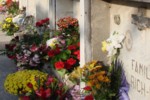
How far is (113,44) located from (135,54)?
414 mm

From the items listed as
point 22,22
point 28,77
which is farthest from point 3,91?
point 22,22

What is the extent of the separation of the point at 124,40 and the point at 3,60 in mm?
5618

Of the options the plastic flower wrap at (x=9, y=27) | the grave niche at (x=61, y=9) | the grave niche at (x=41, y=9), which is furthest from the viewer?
the plastic flower wrap at (x=9, y=27)

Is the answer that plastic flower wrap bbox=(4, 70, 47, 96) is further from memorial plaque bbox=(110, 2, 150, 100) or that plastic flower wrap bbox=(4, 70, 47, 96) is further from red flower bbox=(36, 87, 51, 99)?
memorial plaque bbox=(110, 2, 150, 100)

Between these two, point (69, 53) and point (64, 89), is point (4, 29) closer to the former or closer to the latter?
point (69, 53)

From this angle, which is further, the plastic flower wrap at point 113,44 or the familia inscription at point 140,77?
the plastic flower wrap at point 113,44

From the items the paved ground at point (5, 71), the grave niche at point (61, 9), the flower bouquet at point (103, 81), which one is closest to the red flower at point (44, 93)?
the flower bouquet at point (103, 81)

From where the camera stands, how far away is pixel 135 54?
414 cm

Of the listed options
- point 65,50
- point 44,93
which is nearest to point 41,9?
point 65,50

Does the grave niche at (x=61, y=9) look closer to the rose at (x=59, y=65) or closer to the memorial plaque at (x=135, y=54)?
the rose at (x=59, y=65)

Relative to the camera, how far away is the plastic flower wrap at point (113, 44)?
4.46 meters

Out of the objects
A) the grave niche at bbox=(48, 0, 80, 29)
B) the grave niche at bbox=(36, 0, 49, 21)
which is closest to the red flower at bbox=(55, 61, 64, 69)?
the grave niche at bbox=(48, 0, 80, 29)

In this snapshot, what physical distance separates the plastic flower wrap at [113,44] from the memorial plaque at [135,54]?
0.05 meters

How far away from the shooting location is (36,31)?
31.2 ft
